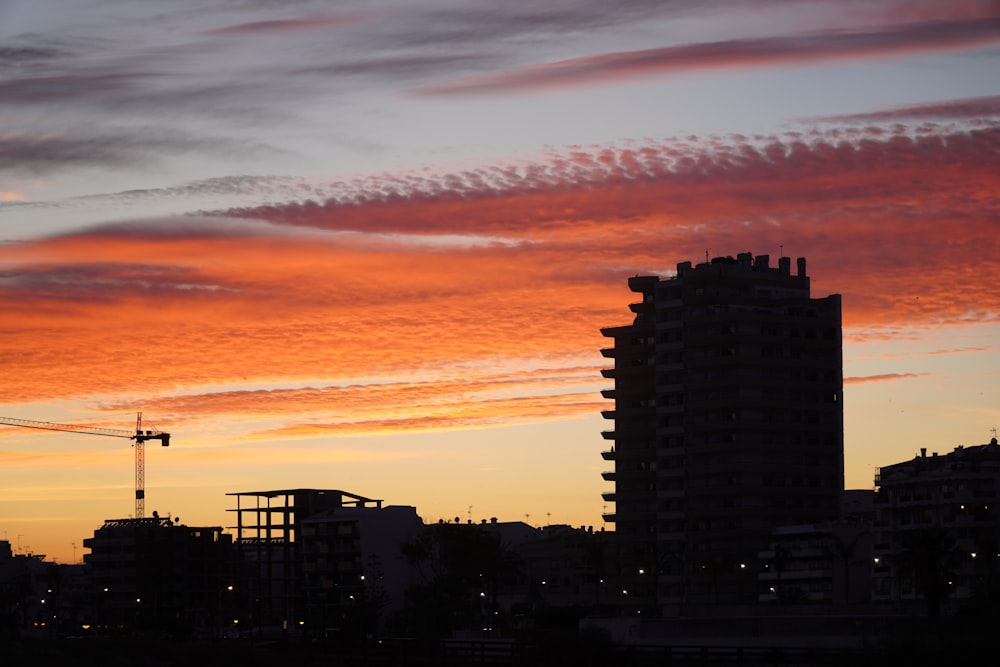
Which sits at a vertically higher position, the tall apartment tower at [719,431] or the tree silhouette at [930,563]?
the tall apartment tower at [719,431]

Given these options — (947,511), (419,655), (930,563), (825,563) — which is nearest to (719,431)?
(825,563)

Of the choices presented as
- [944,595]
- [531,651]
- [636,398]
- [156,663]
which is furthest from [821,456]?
[156,663]

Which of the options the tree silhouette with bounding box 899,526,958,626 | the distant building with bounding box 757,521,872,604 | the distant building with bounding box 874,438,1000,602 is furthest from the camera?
the distant building with bounding box 757,521,872,604

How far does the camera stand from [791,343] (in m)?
186

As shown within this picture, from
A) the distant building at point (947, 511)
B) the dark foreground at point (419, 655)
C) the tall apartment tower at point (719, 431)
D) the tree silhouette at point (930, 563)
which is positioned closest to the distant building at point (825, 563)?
the distant building at point (947, 511)

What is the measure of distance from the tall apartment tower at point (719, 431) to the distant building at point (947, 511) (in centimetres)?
1682

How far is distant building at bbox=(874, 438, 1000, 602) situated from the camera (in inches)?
6009

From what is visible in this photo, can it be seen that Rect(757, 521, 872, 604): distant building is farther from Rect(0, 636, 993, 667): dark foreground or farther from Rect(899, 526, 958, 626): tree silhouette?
Rect(0, 636, 993, 667): dark foreground

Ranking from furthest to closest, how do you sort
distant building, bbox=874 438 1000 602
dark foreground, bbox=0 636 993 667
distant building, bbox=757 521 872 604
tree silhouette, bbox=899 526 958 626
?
distant building, bbox=757 521 872 604, distant building, bbox=874 438 1000 602, tree silhouette, bbox=899 526 958 626, dark foreground, bbox=0 636 993 667

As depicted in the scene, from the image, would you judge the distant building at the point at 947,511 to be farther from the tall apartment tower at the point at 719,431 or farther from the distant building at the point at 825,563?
the tall apartment tower at the point at 719,431

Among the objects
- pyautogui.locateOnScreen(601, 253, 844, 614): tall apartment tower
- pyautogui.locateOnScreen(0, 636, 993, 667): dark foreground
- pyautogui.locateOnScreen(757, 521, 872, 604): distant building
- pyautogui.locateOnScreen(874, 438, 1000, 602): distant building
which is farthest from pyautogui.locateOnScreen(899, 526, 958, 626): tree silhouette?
pyautogui.locateOnScreen(601, 253, 844, 614): tall apartment tower

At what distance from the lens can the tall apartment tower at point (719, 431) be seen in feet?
590

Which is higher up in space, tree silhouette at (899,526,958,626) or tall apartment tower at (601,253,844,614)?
tall apartment tower at (601,253,844,614)

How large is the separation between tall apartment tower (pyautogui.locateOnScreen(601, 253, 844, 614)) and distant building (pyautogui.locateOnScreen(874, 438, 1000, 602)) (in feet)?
55.2
